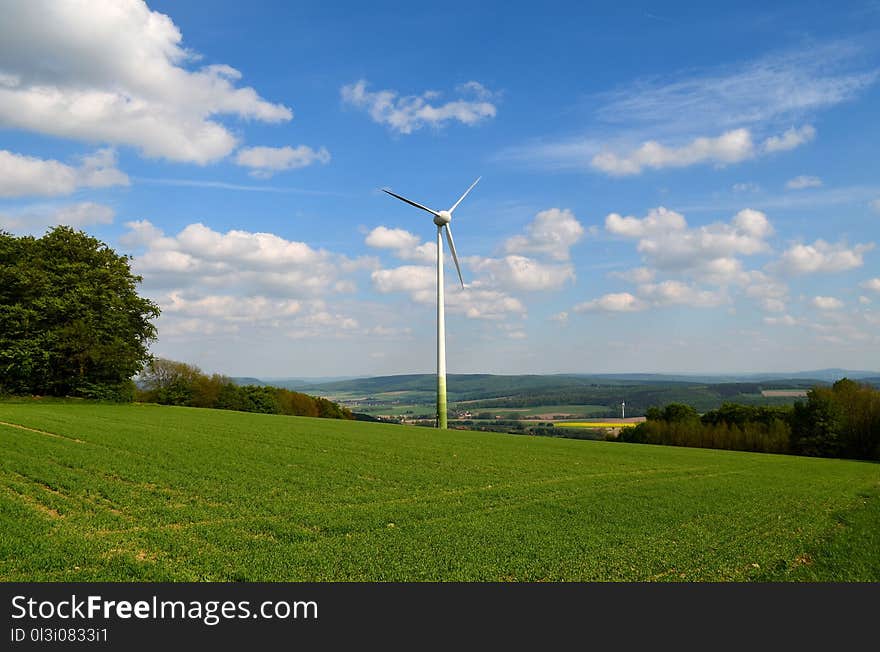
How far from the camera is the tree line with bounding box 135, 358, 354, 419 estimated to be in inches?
3866

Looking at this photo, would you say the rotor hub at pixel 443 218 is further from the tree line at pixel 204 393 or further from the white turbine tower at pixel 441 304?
the tree line at pixel 204 393

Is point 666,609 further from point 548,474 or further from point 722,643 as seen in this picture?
point 548,474

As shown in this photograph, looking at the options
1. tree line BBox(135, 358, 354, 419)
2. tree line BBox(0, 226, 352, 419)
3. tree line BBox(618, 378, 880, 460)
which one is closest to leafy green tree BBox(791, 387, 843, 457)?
tree line BBox(618, 378, 880, 460)

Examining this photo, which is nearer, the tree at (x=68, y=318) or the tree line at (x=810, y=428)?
the tree at (x=68, y=318)

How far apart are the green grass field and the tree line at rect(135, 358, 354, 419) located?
2707 inches

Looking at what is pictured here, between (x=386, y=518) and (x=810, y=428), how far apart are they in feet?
267

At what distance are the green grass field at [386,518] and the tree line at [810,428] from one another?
54.5m

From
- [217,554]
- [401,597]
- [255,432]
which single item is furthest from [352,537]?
[255,432]

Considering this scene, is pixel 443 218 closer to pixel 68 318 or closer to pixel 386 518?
pixel 68 318

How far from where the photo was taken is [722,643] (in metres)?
9.20

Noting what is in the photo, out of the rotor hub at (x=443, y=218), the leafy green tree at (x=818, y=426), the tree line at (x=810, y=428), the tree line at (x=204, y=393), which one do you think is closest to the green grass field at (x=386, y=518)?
the rotor hub at (x=443, y=218)

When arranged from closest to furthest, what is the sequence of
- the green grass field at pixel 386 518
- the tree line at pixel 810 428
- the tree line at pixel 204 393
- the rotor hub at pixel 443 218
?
the green grass field at pixel 386 518, the rotor hub at pixel 443 218, the tree line at pixel 810 428, the tree line at pixel 204 393

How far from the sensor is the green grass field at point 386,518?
12.1m

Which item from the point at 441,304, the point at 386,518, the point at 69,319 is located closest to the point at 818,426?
the point at 441,304
